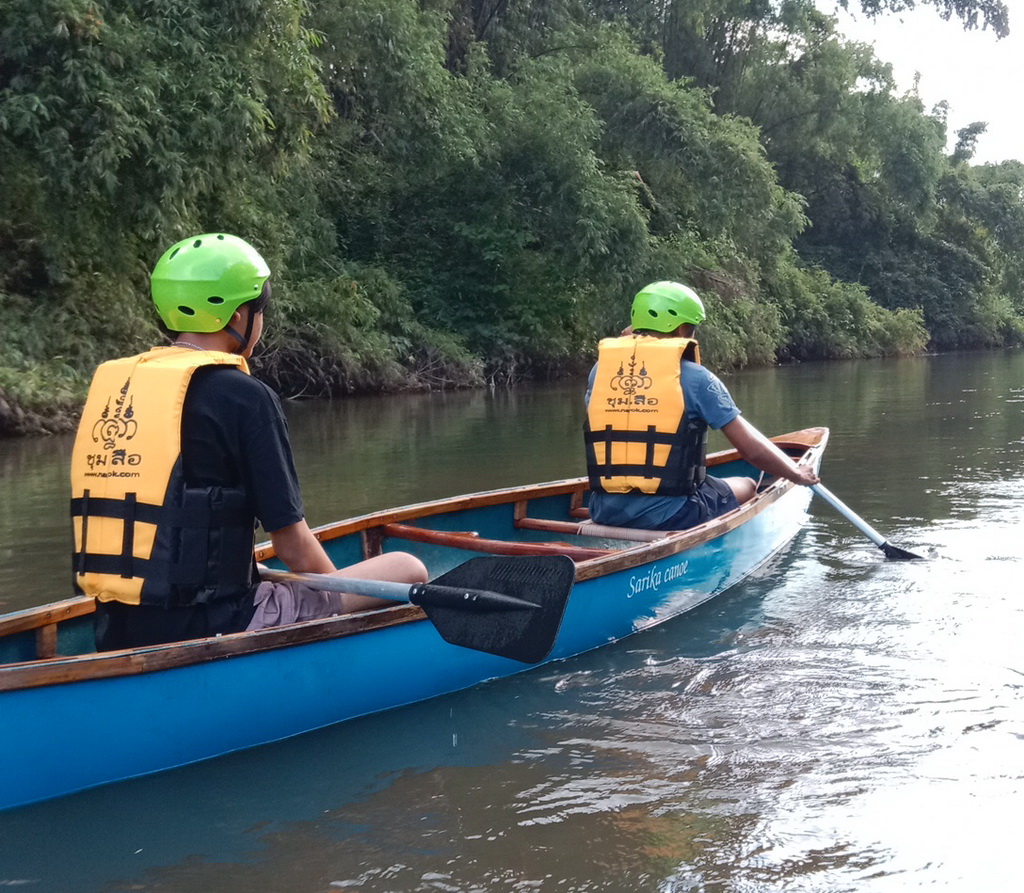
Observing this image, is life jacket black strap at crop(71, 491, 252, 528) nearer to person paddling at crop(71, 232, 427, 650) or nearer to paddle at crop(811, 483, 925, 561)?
person paddling at crop(71, 232, 427, 650)

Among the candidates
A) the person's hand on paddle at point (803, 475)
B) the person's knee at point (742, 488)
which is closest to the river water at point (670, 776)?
the person's knee at point (742, 488)

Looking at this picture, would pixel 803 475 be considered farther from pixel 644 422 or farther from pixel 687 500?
pixel 644 422

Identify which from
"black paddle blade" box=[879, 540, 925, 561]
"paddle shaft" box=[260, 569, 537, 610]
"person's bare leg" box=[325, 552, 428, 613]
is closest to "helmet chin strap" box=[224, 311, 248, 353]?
"paddle shaft" box=[260, 569, 537, 610]

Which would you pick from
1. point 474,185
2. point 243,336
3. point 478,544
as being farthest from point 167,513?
point 474,185

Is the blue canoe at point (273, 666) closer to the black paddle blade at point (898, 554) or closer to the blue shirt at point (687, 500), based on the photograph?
the blue shirt at point (687, 500)

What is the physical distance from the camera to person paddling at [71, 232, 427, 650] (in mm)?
3316

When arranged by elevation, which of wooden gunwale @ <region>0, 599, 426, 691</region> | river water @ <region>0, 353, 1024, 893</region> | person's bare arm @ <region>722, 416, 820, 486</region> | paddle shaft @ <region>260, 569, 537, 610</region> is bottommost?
river water @ <region>0, 353, 1024, 893</region>

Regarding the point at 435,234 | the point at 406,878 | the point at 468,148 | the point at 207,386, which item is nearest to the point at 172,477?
the point at 207,386

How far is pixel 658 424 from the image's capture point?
554 cm

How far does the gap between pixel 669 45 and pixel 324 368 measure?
17.2 metres

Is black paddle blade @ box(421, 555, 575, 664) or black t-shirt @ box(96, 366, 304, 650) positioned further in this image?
black paddle blade @ box(421, 555, 575, 664)

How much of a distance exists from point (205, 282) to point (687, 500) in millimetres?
2945

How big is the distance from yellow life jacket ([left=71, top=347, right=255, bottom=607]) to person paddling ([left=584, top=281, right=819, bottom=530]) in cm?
244

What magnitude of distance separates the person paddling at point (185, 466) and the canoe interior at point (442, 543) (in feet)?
0.67
